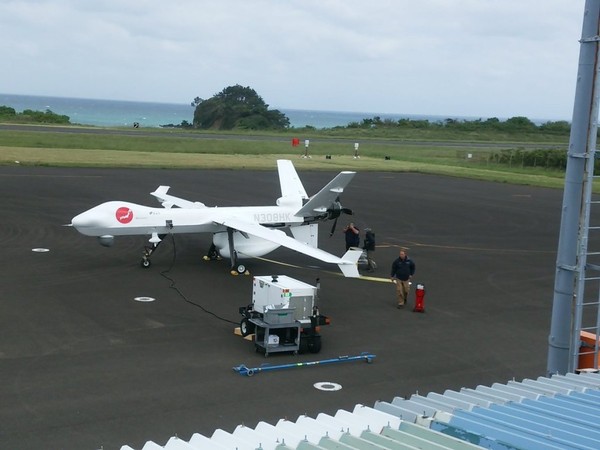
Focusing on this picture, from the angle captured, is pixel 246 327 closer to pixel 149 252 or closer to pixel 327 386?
pixel 327 386

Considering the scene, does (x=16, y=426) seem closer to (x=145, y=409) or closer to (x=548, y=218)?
(x=145, y=409)

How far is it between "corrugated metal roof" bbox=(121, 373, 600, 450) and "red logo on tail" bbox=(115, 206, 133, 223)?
19.4 meters

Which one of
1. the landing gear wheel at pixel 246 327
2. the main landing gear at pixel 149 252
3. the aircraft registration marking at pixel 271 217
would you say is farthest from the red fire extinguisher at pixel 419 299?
the main landing gear at pixel 149 252

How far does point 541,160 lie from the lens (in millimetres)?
85438

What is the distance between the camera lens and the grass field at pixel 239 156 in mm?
70188

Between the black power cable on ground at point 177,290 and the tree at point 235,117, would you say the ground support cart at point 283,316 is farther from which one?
the tree at point 235,117

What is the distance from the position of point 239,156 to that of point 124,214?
55.8 metres

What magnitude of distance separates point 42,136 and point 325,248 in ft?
204

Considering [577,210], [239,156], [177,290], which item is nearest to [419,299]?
[177,290]

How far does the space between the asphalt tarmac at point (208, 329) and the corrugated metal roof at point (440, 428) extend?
6043 millimetres

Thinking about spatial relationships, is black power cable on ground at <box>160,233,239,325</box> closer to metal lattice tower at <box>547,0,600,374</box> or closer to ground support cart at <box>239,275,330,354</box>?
ground support cart at <box>239,275,330,354</box>

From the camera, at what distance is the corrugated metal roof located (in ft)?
26.9

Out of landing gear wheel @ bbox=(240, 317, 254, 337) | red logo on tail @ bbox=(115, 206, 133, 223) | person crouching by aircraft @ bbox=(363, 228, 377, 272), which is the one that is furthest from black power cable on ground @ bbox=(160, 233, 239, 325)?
person crouching by aircraft @ bbox=(363, 228, 377, 272)

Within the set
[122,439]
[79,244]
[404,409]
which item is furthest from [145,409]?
[79,244]
